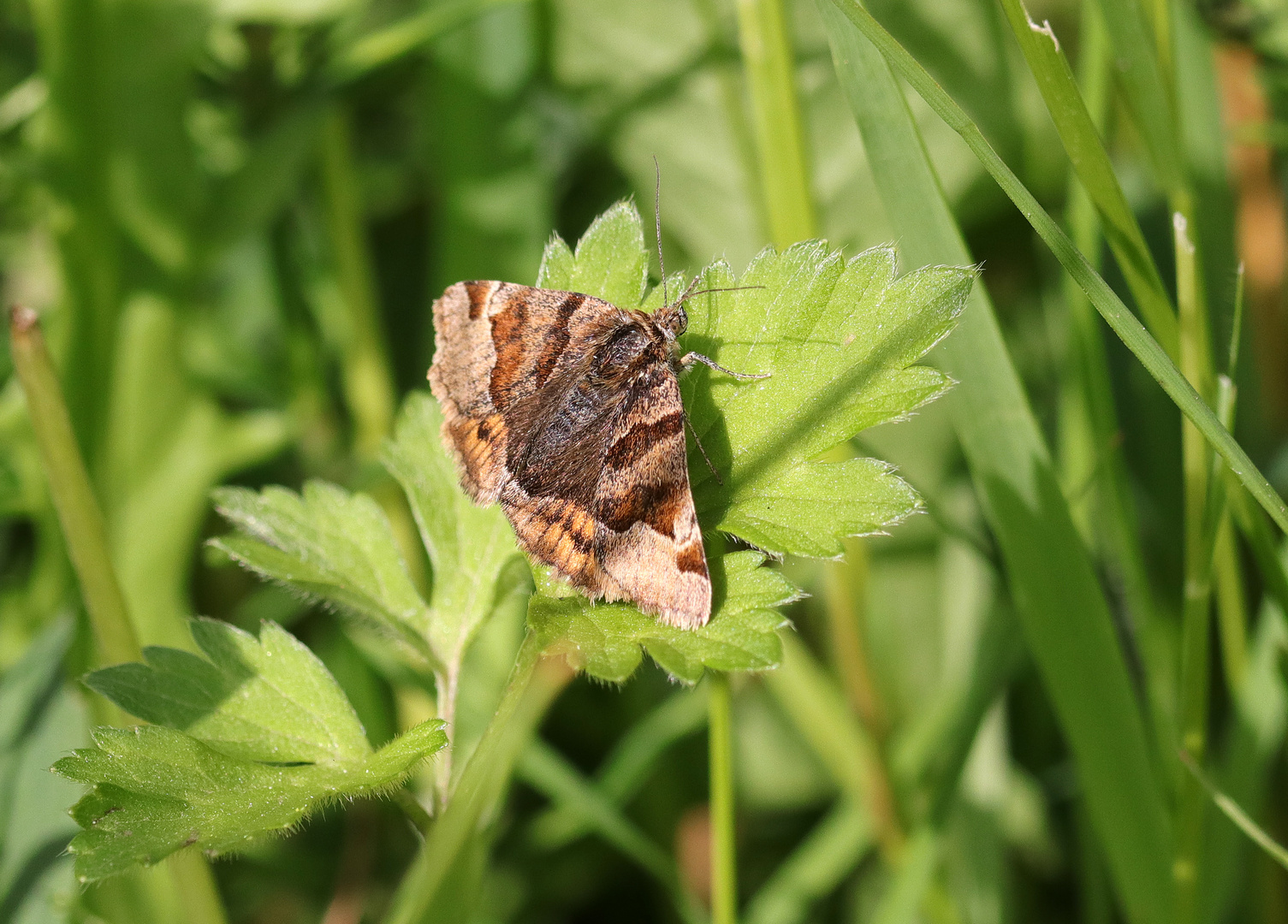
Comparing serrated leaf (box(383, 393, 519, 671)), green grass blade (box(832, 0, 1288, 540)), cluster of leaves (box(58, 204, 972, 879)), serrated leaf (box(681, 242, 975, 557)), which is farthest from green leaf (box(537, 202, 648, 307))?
green grass blade (box(832, 0, 1288, 540))

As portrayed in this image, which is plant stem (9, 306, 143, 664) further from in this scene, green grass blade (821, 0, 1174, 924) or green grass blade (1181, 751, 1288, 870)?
green grass blade (1181, 751, 1288, 870)

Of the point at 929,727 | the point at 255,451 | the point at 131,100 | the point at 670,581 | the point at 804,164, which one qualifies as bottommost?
the point at 929,727

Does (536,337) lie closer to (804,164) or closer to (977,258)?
(804,164)

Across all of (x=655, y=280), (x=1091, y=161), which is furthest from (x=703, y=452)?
(x=1091, y=161)

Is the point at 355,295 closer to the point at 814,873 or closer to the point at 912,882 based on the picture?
the point at 814,873

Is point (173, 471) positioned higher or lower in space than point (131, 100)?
lower

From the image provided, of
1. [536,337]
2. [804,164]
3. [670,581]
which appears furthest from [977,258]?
[670,581]

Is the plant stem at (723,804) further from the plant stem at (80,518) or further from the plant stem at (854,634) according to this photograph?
the plant stem at (80,518)
